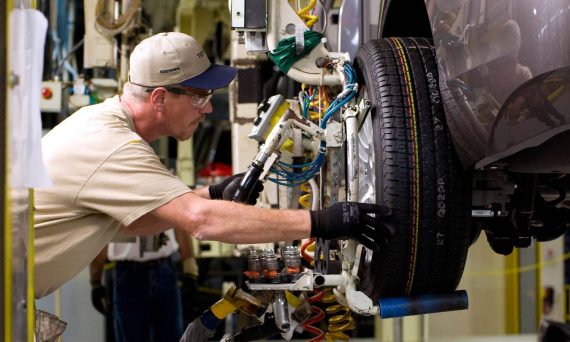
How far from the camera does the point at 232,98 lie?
232 inches

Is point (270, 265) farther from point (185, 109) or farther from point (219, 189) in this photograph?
point (185, 109)

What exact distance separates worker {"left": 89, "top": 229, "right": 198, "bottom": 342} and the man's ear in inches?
129

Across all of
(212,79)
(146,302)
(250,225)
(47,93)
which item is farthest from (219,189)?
(146,302)

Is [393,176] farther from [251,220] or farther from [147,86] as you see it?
[147,86]

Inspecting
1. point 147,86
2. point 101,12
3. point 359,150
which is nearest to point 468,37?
point 359,150

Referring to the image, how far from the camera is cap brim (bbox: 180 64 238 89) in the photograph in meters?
3.54

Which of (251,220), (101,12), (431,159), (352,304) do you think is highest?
(101,12)

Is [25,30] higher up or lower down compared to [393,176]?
higher up

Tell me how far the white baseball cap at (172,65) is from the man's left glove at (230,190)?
0.40 metres

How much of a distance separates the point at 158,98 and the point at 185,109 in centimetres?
11

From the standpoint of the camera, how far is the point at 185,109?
11.8 ft

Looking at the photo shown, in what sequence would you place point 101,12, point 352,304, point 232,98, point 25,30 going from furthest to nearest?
point 101,12 → point 232,98 → point 352,304 → point 25,30

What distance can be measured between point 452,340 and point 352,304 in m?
5.30

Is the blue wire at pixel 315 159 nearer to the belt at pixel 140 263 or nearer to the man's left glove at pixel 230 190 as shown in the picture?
the man's left glove at pixel 230 190
